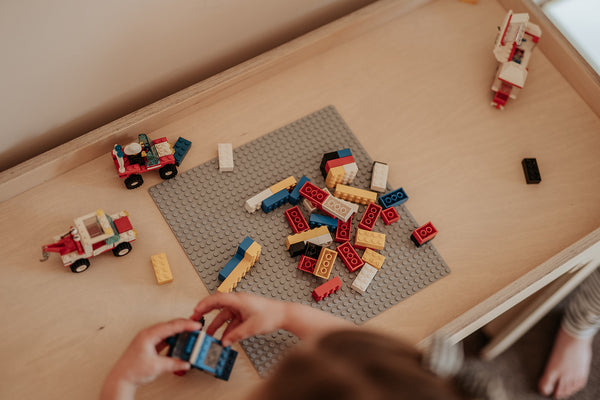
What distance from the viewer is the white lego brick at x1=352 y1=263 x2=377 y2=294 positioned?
857mm

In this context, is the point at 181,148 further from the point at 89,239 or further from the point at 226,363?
the point at 226,363

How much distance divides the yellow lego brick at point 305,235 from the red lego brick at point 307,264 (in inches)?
1.3

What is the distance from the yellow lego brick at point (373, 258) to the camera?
0.88 m

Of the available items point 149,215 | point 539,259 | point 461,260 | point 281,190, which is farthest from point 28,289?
point 539,259

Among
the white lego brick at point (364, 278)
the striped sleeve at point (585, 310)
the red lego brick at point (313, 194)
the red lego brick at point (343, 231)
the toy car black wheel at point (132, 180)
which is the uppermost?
the toy car black wheel at point (132, 180)

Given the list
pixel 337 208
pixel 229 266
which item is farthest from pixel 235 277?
pixel 337 208

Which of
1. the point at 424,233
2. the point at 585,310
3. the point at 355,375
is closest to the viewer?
the point at 355,375

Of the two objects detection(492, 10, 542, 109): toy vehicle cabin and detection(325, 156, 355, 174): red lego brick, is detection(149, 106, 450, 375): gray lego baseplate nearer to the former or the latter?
detection(325, 156, 355, 174): red lego brick

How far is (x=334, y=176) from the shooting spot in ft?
3.04

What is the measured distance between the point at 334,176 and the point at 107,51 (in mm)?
474

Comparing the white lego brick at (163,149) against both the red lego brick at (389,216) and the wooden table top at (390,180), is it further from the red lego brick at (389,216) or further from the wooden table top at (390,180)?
the red lego brick at (389,216)

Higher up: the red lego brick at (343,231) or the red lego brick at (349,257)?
the red lego brick at (343,231)

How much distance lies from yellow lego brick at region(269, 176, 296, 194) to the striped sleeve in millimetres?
800

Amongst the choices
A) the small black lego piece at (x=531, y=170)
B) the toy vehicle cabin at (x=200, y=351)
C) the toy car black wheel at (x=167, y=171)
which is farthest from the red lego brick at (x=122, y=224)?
the small black lego piece at (x=531, y=170)
